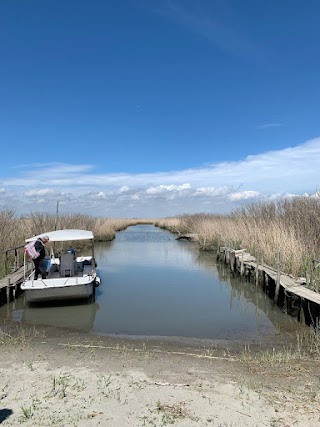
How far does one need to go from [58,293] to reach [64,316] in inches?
29.7

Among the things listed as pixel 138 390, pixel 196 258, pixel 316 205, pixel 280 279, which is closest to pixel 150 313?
pixel 280 279

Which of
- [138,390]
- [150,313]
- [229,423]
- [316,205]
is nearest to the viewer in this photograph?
[229,423]

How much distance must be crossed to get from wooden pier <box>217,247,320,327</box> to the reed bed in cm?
39

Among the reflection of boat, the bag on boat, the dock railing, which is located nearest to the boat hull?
the reflection of boat

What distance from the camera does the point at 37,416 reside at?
4.11 m

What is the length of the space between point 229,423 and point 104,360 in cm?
264

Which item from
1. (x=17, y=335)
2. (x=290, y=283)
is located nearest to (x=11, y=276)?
(x=17, y=335)

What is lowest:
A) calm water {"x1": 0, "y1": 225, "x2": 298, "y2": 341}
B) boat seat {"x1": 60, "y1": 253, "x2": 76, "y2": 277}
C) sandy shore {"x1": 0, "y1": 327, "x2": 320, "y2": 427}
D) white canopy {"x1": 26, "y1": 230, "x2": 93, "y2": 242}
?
calm water {"x1": 0, "y1": 225, "x2": 298, "y2": 341}

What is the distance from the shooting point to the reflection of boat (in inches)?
389

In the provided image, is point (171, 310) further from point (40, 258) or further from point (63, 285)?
point (40, 258)

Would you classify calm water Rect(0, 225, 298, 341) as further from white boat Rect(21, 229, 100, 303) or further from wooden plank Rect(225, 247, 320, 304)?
wooden plank Rect(225, 247, 320, 304)

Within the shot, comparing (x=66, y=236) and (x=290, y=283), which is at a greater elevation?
(x=66, y=236)

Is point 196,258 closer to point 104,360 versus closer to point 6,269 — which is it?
point 6,269

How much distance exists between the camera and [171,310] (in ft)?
36.6
